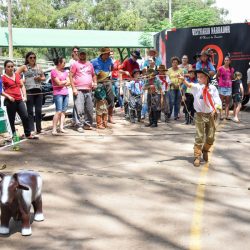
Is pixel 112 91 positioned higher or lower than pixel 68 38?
lower

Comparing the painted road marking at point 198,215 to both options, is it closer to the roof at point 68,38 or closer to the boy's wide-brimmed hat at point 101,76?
the boy's wide-brimmed hat at point 101,76

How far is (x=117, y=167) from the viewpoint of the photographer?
7.66 metres

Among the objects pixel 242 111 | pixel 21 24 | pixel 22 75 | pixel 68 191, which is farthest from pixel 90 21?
pixel 68 191

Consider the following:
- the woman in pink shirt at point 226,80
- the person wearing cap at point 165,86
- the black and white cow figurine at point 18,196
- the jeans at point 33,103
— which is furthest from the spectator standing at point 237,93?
the black and white cow figurine at point 18,196

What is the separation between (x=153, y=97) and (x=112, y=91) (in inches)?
39.7

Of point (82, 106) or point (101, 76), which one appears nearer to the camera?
point (82, 106)

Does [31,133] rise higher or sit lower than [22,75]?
lower

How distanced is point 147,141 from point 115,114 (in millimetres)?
4362

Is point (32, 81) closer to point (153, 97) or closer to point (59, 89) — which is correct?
point (59, 89)

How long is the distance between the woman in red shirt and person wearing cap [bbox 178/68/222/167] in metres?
3.26

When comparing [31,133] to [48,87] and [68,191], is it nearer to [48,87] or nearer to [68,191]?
[68,191]

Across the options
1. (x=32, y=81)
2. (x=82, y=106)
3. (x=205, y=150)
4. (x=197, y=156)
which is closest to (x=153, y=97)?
(x=82, y=106)

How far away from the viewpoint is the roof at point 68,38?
33656mm

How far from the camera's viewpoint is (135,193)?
20.7 ft
